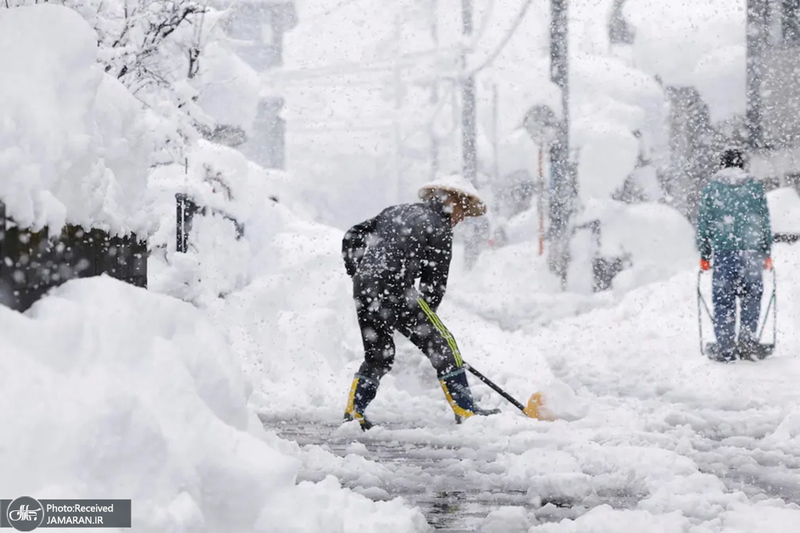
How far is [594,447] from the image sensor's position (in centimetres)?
544

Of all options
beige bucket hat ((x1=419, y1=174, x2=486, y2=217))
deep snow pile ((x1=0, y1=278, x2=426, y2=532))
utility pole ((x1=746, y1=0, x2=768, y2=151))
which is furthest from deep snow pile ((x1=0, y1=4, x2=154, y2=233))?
utility pole ((x1=746, y1=0, x2=768, y2=151))

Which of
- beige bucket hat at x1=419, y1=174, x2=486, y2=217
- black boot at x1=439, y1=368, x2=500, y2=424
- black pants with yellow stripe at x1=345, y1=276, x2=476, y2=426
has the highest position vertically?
beige bucket hat at x1=419, y1=174, x2=486, y2=217

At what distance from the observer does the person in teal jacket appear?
959 centimetres

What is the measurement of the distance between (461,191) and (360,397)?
5.13 ft

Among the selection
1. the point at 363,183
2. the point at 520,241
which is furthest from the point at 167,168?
the point at 363,183

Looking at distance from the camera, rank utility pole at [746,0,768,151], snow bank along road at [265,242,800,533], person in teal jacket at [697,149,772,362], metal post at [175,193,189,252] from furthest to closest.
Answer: utility pole at [746,0,768,151] → metal post at [175,193,189,252] → person in teal jacket at [697,149,772,362] → snow bank along road at [265,242,800,533]

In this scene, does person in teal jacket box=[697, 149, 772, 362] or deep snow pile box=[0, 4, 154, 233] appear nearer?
deep snow pile box=[0, 4, 154, 233]

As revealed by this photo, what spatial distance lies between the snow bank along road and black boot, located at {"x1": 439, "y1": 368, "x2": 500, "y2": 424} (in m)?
0.13

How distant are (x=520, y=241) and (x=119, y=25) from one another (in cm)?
2327

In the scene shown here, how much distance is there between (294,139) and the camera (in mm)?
47094

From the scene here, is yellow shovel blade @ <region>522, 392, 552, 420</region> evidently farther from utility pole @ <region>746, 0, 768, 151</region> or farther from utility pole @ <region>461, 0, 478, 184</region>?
utility pole @ <region>461, 0, 478, 184</region>

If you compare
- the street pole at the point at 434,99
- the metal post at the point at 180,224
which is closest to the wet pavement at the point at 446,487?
the metal post at the point at 180,224

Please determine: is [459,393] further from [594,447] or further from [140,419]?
[140,419]

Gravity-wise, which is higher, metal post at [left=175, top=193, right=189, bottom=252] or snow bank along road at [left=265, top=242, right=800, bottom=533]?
metal post at [left=175, top=193, right=189, bottom=252]
